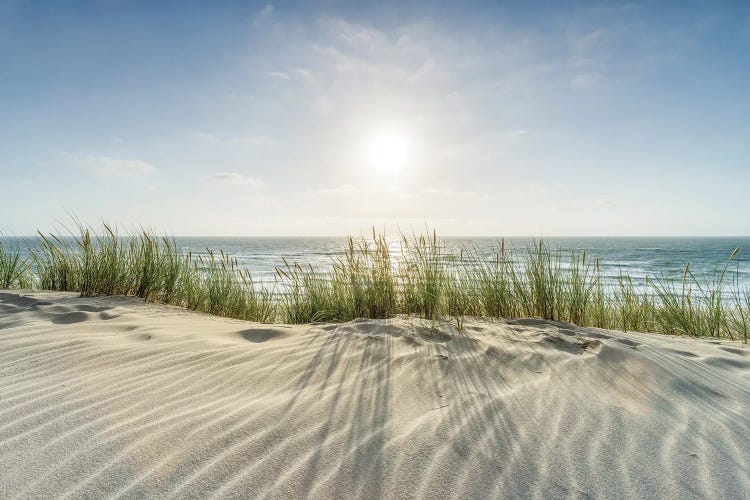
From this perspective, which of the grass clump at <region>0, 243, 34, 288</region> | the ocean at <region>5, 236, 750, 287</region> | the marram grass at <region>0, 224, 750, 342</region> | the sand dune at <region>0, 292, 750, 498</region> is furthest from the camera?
the ocean at <region>5, 236, 750, 287</region>

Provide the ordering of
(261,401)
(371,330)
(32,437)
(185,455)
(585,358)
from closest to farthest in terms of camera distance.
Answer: (185,455)
(32,437)
(261,401)
(585,358)
(371,330)

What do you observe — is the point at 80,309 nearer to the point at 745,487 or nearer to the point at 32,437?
the point at 32,437

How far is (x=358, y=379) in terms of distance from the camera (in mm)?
2404

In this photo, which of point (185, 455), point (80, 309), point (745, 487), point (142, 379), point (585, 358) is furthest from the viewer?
point (80, 309)

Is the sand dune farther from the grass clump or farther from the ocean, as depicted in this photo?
the grass clump

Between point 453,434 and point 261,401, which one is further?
point 261,401

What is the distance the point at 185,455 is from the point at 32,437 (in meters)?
0.71

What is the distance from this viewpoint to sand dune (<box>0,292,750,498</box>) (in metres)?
1.44

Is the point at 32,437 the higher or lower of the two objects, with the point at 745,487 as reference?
higher

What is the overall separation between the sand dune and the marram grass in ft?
4.10

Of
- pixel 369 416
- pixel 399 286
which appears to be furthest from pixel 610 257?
pixel 369 416

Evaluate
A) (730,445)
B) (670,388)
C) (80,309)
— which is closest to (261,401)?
(730,445)

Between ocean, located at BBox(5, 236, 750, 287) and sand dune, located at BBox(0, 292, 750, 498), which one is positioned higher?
sand dune, located at BBox(0, 292, 750, 498)

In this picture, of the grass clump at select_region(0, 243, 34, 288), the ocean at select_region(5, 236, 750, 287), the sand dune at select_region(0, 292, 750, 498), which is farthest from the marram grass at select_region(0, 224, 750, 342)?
the sand dune at select_region(0, 292, 750, 498)
